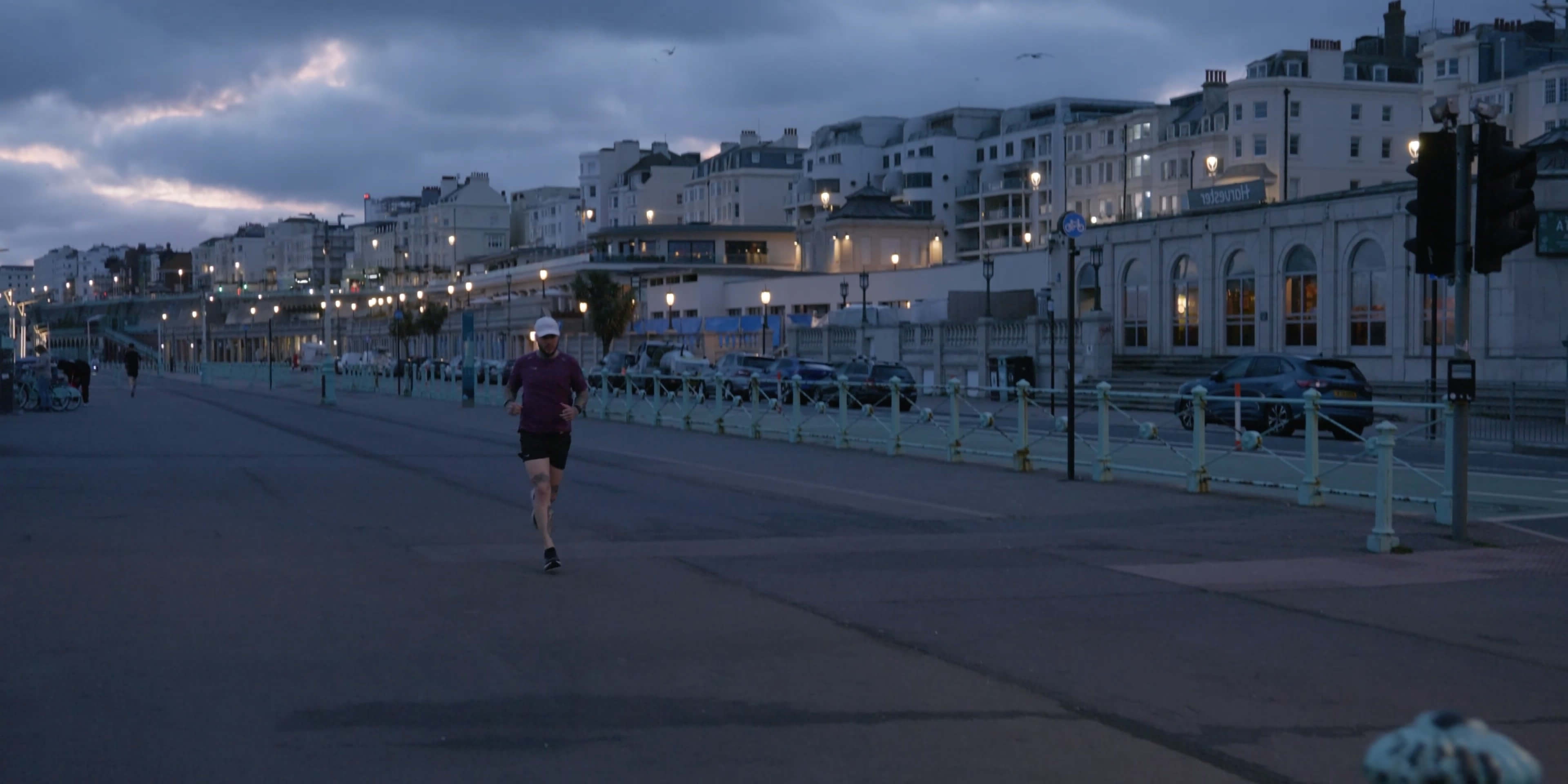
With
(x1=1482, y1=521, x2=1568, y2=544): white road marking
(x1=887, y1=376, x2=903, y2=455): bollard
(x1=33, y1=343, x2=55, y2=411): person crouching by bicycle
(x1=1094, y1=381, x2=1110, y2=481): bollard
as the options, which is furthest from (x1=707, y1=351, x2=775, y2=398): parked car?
(x1=1482, y1=521, x2=1568, y2=544): white road marking

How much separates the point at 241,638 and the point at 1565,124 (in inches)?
1905

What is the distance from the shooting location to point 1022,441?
20.2 metres

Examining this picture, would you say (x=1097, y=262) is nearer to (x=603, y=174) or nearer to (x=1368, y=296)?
(x=1368, y=296)

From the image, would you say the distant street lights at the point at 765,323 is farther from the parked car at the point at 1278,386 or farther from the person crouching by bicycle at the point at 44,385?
the parked car at the point at 1278,386

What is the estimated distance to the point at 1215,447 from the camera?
58.3 feet

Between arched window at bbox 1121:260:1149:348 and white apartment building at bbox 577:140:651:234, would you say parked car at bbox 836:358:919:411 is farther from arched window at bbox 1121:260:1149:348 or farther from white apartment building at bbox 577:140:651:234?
white apartment building at bbox 577:140:651:234

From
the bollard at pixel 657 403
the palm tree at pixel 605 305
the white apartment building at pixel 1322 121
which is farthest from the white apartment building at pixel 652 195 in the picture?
the bollard at pixel 657 403

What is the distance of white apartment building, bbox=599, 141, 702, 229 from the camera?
12725 cm

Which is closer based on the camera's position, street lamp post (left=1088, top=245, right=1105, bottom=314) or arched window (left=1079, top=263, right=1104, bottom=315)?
street lamp post (left=1088, top=245, right=1105, bottom=314)

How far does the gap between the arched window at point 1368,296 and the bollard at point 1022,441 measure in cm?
2677

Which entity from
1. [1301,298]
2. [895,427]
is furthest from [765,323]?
[895,427]

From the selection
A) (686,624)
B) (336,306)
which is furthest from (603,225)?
(686,624)

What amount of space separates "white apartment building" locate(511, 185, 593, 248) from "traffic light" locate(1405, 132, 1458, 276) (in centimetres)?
12609

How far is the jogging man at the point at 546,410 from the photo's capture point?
11.0 meters
